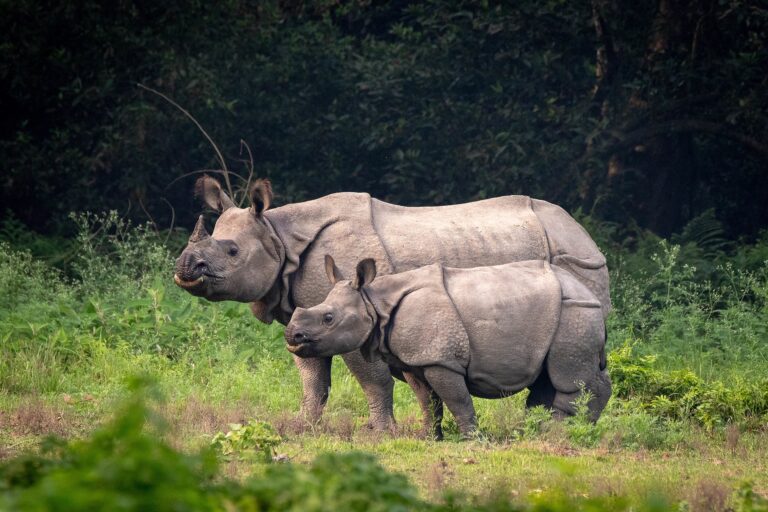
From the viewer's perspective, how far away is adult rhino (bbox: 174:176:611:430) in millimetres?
9883

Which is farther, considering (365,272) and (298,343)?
(365,272)

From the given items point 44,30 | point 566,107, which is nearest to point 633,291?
point 566,107

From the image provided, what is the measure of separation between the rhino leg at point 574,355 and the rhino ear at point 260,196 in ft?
7.78

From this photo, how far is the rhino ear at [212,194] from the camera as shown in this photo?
10.5 metres

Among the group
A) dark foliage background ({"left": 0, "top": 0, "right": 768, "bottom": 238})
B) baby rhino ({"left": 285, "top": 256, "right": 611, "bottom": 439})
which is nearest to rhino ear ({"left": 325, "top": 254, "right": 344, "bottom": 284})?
baby rhino ({"left": 285, "top": 256, "right": 611, "bottom": 439})

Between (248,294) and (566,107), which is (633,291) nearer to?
(566,107)

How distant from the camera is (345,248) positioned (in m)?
10.1

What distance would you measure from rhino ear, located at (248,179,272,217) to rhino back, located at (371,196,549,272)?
86cm

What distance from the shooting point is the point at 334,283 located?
9.63 meters

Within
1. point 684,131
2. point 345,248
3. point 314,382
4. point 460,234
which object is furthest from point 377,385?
point 684,131

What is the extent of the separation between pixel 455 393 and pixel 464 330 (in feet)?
1.45

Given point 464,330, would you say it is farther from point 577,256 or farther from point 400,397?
point 400,397

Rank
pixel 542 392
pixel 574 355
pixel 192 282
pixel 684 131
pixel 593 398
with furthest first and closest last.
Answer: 1. pixel 684 131
2. pixel 542 392
3. pixel 593 398
4. pixel 192 282
5. pixel 574 355

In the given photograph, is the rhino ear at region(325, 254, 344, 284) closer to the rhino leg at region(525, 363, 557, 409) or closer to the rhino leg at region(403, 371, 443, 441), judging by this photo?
the rhino leg at region(403, 371, 443, 441)
